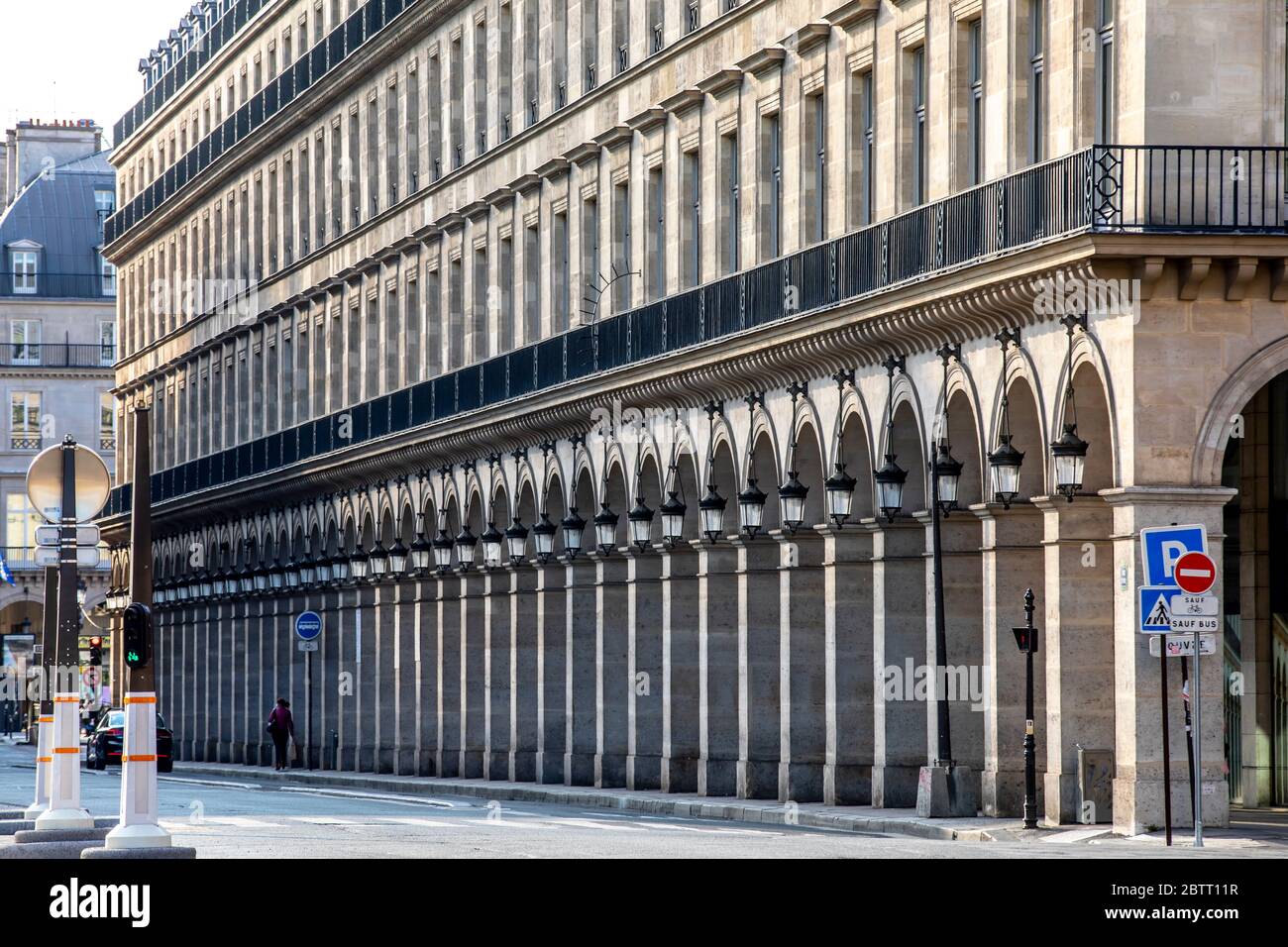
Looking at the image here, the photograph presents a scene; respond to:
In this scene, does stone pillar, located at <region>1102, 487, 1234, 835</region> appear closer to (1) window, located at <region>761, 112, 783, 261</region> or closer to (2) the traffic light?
(2) the traffic light

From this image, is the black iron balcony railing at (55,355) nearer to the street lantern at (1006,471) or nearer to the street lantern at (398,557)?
the street lantern at (398,557)

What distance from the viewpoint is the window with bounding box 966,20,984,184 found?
38.2 m

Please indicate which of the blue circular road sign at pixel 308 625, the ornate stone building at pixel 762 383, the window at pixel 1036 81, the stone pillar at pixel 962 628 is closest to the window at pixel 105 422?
the ornate stone building at pixel 762 383

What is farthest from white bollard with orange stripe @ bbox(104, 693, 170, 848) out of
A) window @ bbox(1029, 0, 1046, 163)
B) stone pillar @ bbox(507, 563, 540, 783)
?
stone pillar @ bbox(507, 563, 540, 783)

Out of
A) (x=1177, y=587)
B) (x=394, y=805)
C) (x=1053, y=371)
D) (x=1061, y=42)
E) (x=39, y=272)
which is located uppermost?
(x=39, y=272)

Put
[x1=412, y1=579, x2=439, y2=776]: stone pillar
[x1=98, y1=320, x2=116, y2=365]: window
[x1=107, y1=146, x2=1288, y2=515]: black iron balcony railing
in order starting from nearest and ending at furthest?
1. [x1=107, y1=146, x2=1288, y2=515]: black iron balcony railing
2. [x1=412, y1=579, x2=439, y2=776]: stone pillar
3. [x1=98, y1=320, x2=116, y2=365]: window

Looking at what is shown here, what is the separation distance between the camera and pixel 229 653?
8419cm

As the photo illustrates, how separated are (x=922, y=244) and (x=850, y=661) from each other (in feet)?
20.2

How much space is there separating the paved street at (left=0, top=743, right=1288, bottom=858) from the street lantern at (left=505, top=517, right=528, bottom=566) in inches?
474

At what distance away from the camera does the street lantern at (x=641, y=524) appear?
49.3m

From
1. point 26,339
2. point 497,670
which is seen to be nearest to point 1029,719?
point 497,670

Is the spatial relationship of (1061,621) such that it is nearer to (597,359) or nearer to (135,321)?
(597,359)
